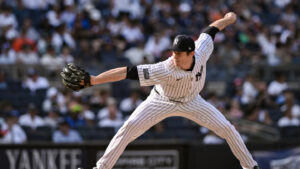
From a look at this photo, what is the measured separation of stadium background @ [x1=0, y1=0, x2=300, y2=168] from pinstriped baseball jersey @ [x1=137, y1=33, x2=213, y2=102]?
3.42 meters

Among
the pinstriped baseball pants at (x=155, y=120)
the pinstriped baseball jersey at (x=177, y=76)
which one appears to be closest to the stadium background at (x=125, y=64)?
the pinstriped baseball pants at (x=155, y=120)

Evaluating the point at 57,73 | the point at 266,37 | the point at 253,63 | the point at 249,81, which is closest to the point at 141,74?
the point at 57,73

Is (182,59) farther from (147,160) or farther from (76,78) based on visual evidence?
(147,160)

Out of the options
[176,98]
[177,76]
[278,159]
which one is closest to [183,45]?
[177,76]

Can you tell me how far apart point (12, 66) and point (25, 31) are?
104cm

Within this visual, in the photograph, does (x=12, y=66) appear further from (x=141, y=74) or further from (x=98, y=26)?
(x=141, y=74)

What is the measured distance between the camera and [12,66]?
13.4 meters

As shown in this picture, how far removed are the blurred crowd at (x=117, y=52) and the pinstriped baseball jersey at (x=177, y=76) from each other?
4.47m

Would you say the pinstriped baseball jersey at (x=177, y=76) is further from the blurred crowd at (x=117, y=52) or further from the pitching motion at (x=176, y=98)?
the blurred crowd at (x=117, y=52)

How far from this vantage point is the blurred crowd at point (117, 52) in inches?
484

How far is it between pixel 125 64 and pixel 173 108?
7397 millimetres

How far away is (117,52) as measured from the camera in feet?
48.6

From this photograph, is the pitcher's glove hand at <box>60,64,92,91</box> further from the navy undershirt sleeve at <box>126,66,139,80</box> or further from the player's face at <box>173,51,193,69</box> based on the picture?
the player's face at <box>173,51,193,69</box>

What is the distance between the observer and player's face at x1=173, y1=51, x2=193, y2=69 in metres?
→ 6.53
